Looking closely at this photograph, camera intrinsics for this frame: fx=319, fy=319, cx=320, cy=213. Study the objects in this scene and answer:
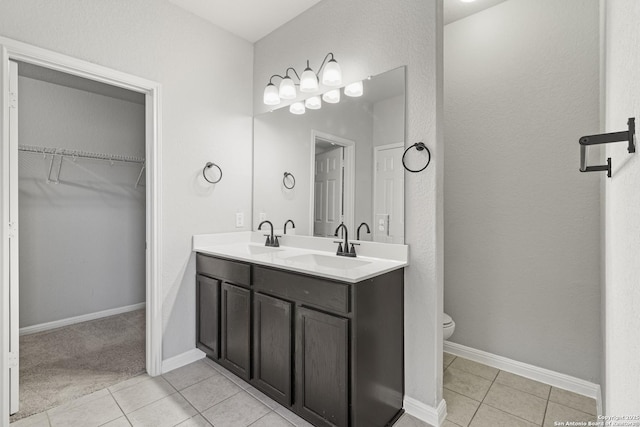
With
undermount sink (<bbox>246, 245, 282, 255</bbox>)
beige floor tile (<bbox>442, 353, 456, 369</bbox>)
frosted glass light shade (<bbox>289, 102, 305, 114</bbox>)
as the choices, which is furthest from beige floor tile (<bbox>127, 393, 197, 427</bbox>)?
frosted glass light shade (<bbox>289, 102, 305, 114</bbox>)

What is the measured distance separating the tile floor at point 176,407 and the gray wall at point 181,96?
0.34 metres

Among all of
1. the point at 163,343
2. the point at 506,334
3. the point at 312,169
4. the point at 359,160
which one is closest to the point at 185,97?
the point at 312,169

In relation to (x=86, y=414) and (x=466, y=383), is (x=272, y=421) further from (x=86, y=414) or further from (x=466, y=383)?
(x=466, y=383)

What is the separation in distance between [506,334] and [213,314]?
7.41ft

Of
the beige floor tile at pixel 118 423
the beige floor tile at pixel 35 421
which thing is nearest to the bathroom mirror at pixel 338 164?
the beige floor tile at pixel 118 423

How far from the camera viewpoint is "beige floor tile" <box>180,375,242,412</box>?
205cm

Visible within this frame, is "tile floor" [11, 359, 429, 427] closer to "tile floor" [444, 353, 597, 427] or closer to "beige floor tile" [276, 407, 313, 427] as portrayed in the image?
"beige floor tile" [276, 407, 313, 427]

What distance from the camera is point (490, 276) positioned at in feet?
8.34

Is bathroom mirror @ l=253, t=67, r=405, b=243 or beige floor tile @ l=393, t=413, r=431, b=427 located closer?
beige floor tile @ l=393, t=413, r=431, b=427

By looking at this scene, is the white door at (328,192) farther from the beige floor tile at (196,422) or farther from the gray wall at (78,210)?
the gray wall at (78,210)

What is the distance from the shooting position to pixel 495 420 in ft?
6.10

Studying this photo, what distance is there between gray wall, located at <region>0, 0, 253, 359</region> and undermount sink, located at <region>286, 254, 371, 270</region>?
91cm

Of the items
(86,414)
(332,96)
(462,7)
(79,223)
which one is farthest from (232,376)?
(462,7)

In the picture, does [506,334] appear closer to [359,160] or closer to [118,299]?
[359,160]
